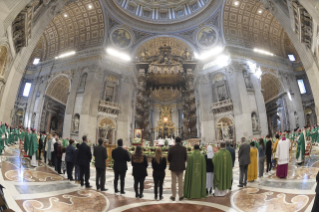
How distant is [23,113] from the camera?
72.9ft

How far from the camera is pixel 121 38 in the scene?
24484 mm

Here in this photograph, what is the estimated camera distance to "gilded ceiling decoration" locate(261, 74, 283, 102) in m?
22.0

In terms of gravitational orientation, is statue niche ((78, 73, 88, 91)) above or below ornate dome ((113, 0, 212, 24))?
below

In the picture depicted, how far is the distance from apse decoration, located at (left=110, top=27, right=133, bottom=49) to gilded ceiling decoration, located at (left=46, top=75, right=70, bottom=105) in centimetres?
797

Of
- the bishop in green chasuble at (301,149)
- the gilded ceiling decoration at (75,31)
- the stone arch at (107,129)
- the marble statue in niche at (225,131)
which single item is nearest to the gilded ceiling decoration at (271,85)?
the marble statue in niche at (225,131)

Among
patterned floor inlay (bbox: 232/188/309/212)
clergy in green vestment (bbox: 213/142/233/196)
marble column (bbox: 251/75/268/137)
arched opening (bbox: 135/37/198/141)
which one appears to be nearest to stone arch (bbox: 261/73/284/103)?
marble column (bbox: 251/75/268/137)

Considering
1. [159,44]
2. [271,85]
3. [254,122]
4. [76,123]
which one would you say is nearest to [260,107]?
[254,122]

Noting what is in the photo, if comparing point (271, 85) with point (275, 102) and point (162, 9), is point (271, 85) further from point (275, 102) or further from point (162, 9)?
point (162, 9)

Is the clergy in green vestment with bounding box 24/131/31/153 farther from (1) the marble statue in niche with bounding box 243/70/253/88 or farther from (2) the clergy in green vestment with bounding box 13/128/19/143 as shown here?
(1) the marble statue in niche with bounding box 243/70/253/88

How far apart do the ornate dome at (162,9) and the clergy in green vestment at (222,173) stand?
76.5 ft

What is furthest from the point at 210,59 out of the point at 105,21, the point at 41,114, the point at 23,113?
the point at 23,113

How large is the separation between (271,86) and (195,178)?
23.3m

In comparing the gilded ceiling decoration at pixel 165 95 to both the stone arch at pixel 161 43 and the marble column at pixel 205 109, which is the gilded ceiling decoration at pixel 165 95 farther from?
the marble column at pixel 205 109

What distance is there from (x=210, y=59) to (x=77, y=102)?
17.0 metres
